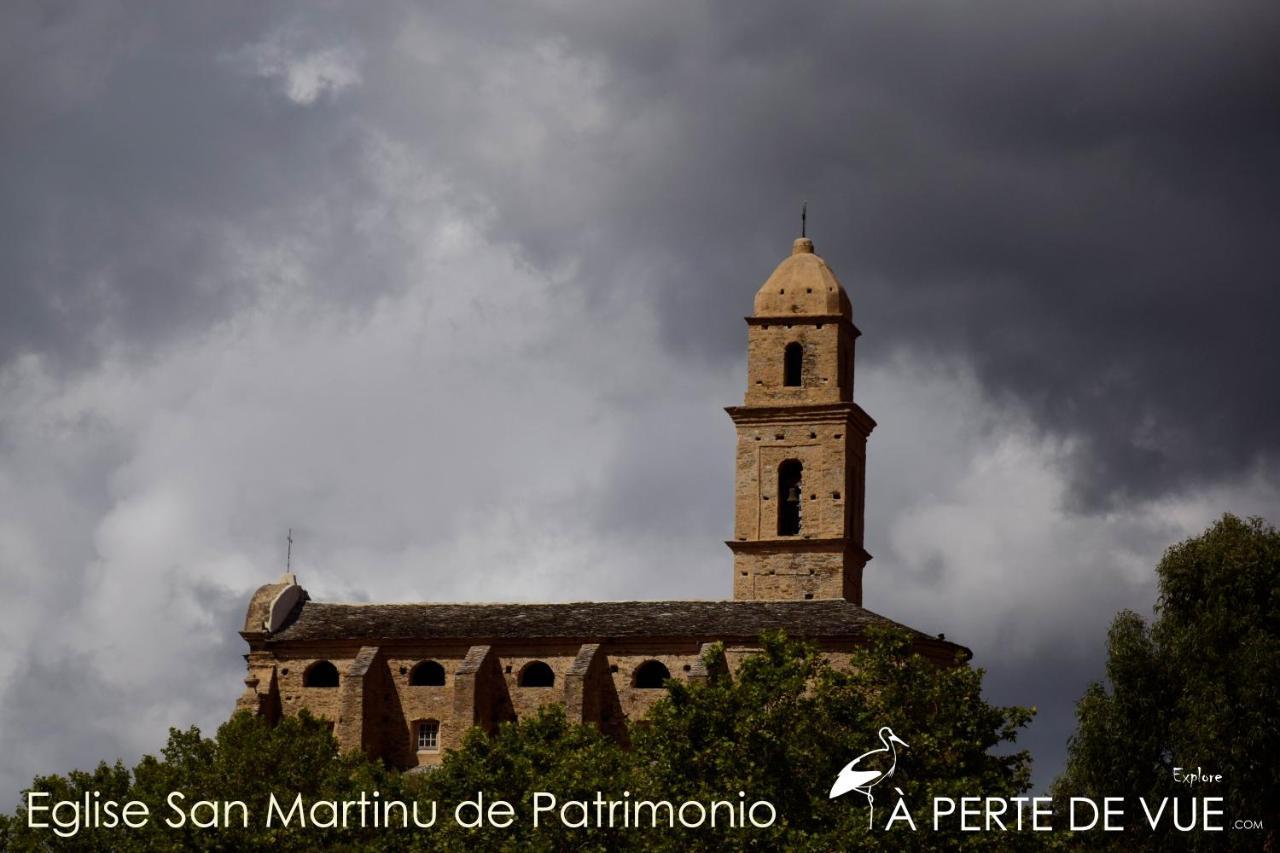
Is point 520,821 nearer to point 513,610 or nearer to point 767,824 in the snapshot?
point 767,824

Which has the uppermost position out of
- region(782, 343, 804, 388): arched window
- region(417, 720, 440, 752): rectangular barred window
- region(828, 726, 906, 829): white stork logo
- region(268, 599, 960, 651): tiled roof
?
region(782, 343, 804, 388): arched window

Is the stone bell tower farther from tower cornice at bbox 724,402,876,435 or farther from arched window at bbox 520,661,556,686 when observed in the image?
arched window at bbox 520,661,556,686

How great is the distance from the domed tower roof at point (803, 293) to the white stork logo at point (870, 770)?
28.3 m

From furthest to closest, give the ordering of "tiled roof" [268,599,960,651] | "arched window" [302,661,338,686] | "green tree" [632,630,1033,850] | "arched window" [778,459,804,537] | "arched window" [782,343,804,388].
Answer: "arched window" [782,343,804,388] → "arched window" [778,459,804,537] → "arched window" [302,661,338,686] → "tiled roof" [268,599,960,651] → "green tree" [632,630,1033,850]

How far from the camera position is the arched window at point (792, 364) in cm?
8331

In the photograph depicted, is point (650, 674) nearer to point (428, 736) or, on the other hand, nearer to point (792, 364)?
point (428, 736)

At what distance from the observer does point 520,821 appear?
59406 mm

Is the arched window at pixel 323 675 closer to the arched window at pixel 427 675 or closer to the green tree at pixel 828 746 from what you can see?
the arched window at pixel 427 675

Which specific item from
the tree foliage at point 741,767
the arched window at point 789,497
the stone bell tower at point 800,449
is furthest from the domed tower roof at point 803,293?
the tree foliage at point 741,767

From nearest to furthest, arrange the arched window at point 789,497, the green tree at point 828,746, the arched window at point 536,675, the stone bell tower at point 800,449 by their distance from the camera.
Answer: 1. the green tree at point 828,746
2. the arched window at point 536,675
3. the stone bell tower at point 800,449
4. the arched window at point 789,497

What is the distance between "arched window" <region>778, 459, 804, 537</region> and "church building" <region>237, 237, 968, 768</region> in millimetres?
61

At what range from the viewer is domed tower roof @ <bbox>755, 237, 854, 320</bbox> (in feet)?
274

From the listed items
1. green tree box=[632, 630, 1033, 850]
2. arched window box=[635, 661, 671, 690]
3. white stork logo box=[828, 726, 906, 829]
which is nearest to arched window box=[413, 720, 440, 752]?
arched window box=[635, 661, 671, 690]

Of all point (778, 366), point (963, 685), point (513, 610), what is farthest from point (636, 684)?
point (963, 685)
